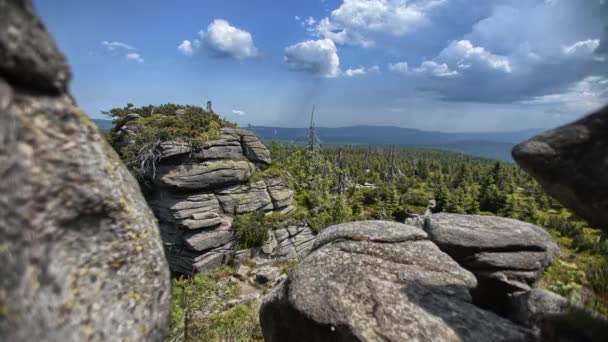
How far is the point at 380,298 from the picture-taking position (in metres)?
7.43

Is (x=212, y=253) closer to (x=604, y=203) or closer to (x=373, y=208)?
(x=604, y=203)

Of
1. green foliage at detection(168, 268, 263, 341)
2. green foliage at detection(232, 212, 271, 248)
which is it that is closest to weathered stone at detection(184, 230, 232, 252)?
green foliage at detection(232, 212, 271, 248)

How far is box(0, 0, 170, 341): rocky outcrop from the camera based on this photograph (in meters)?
3.07

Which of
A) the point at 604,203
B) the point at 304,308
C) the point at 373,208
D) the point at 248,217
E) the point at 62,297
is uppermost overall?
the point at 604,203

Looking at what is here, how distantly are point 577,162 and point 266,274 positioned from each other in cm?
2628

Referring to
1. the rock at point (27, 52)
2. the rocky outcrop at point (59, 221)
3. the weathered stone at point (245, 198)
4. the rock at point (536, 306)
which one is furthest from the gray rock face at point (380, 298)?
the weathered stone at point (245, 198)

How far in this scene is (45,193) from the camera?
346cm

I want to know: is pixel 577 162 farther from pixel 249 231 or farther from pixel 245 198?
pixel 245 198

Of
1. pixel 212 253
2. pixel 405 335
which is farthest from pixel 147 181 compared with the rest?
pixel 405 335

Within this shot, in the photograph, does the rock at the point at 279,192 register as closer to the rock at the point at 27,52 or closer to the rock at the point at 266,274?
the rock at the point at 266,274

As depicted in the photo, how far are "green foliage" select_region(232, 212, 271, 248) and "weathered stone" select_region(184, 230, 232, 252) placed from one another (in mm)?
Answer: 1158

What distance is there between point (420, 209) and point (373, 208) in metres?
9.70

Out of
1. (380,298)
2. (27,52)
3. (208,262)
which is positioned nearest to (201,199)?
A: (208,262)

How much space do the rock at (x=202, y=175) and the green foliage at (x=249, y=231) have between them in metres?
4.39
